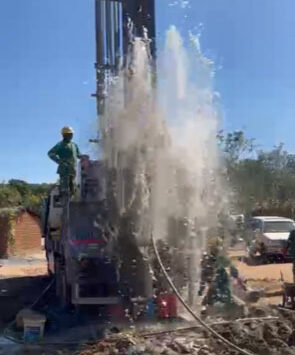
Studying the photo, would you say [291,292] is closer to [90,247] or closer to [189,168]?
[189,168]

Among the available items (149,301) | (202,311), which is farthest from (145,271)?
(202,311)

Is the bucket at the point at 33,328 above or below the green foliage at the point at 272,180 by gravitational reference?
below

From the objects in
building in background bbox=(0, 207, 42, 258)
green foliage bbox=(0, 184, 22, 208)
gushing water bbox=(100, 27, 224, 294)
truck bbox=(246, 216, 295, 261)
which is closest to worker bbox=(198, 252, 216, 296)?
gushing water bbox=(100, 27, 224, 294)

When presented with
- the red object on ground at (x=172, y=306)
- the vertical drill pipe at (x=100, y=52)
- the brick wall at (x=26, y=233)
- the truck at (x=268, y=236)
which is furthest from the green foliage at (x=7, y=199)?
the red object on ground at (x=172, y=306)

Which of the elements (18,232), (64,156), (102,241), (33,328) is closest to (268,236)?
(18,232)

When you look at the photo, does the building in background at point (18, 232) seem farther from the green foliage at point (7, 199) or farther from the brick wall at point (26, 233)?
the green foliage at point (7, 199)

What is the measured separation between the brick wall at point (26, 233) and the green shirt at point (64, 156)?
1908cm

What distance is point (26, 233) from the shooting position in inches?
1271

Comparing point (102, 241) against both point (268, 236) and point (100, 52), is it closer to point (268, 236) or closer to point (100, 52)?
point (100, 52)

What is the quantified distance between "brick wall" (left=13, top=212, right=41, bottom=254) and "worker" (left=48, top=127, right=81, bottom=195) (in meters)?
19.1

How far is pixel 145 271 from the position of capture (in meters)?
9.72

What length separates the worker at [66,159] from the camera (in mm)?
11430

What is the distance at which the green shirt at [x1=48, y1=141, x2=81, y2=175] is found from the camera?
37.8 feet

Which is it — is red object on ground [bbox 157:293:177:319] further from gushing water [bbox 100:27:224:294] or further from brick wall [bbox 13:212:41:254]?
brick wall [bbox 13:212:41:254]
